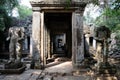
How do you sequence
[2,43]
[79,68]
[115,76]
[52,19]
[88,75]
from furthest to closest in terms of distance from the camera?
1. [2,43]
2. [52,19]
3. [79,68]
4. [88,75]
5. [115,76]

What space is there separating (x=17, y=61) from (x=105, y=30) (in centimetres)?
434

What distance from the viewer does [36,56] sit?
Result: 11945 mm

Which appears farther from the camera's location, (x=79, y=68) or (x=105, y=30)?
(x=79, y=68)

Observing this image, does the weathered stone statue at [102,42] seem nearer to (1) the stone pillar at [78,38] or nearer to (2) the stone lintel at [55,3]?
(1) the stone pillar at [78,38]

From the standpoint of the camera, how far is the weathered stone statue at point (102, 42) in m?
9.68

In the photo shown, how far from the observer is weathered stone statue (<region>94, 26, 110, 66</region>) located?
9.68 meters

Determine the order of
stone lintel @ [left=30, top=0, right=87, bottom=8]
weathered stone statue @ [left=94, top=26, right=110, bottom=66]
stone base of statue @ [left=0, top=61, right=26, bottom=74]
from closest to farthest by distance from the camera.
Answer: weathered stone statue @ [left=94, top=26, right=110, bottom=66] → stone base of statue @ [left=0, top=61, right=26, bottom=74] → stone lintel @ [left=30, top=0, right=87, bottom=8]

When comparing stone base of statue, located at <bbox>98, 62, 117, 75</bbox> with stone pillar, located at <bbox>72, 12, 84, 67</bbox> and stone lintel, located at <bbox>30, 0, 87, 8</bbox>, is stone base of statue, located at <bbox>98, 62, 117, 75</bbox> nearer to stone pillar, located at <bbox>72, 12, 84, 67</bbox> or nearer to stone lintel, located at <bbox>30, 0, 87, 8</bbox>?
stone pillar, located at <bbox>72, 12, 84, 67</bbox>

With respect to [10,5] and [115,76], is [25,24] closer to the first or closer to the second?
[10,5]

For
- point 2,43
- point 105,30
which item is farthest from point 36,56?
point 2,43

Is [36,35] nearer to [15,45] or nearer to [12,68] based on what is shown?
[15,45]

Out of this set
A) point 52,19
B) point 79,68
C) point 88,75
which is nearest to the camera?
point 88,75

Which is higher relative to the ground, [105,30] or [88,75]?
[105,30]

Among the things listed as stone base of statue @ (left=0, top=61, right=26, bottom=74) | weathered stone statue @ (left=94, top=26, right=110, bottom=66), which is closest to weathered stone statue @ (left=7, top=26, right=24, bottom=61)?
stone base of statue @ (left=0, top=61, right=26, bottom=74)
